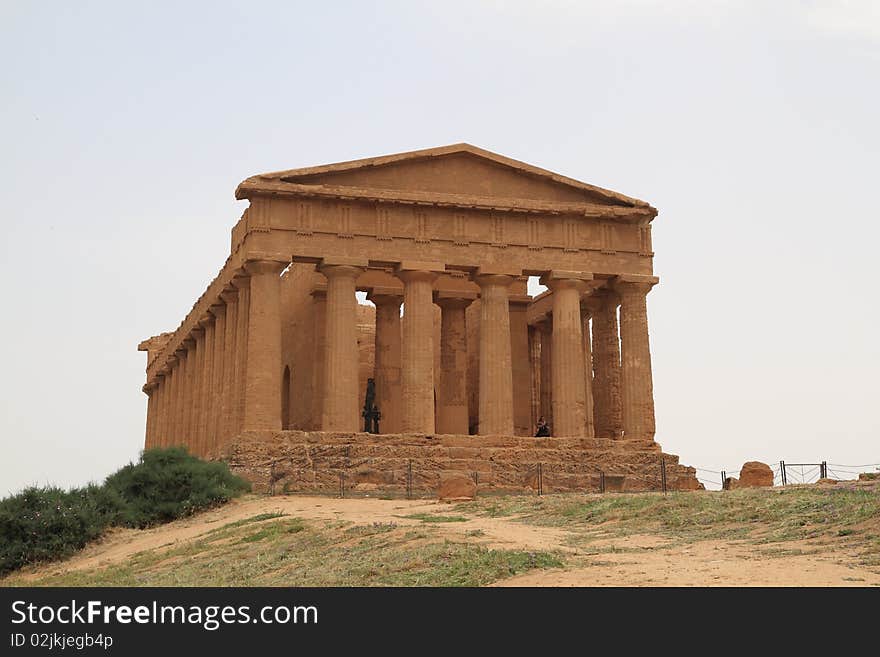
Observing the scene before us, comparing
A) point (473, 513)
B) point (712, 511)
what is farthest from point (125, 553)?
point (712, 511)

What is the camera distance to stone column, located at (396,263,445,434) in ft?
139

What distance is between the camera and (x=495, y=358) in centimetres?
4378

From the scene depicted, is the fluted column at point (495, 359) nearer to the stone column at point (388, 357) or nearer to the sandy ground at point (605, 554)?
the stone column at point (388, 357)

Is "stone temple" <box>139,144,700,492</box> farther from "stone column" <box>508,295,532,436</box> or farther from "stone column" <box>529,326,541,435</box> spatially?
"stone column" <box>529,326,541,435</box>

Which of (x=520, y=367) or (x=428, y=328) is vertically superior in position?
(x=428, y=328)

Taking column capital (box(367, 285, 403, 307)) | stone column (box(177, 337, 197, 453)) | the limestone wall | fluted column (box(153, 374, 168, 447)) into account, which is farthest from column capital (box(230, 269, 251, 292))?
fluted column (box(153, 374, 168, 447))

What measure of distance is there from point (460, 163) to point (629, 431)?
33.4 ft

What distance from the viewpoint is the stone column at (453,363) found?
157ft

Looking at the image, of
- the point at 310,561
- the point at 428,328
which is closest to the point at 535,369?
the point at 428,328

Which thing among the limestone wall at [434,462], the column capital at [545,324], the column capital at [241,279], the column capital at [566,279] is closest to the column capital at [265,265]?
the column capital at [241,279]

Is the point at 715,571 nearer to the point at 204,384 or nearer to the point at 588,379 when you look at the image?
the point at 588,379

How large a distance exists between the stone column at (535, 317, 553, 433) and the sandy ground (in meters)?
18.4

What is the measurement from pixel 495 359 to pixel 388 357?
5.67m

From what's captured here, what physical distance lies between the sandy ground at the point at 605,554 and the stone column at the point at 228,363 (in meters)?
10.2
